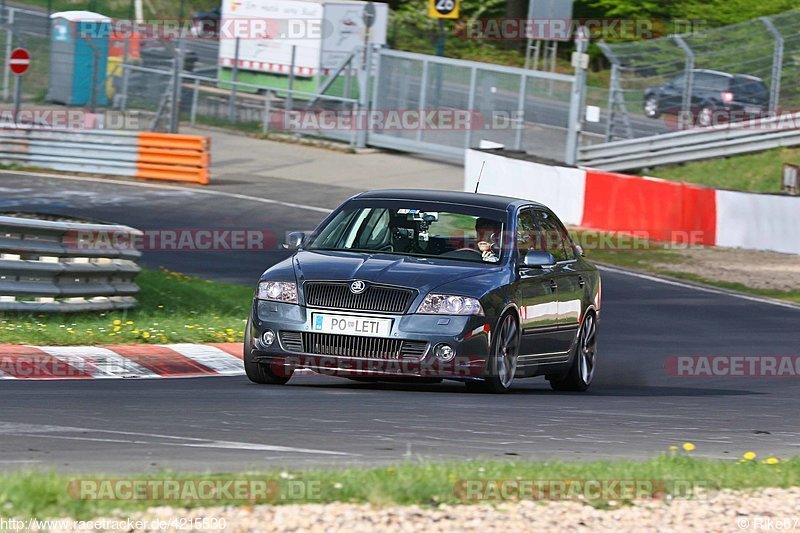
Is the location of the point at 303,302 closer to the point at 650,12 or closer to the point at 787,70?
the point at 787,70

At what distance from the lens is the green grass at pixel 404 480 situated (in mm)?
5609

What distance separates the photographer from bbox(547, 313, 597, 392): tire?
11727 mm

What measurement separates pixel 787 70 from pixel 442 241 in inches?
769

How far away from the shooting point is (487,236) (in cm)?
1066

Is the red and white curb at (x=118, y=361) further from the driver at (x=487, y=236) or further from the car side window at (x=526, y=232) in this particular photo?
the car side window at (x=526, y=232)

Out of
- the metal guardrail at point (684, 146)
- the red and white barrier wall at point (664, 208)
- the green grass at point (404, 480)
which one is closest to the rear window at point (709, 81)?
the metal guardrail at point (684, 146)

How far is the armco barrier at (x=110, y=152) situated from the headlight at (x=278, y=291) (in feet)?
59.9

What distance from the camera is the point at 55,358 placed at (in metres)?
10.7

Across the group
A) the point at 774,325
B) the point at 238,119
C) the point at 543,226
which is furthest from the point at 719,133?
the point at 543,226

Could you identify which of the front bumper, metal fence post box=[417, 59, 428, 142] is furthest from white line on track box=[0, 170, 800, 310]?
the front bumper

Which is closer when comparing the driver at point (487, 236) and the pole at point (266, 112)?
the driver at point (487, 236)

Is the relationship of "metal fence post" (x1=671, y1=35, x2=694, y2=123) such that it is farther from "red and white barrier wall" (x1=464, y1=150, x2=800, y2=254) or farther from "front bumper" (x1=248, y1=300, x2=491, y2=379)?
"front bumper" (x1=248, y1=300, x2=491, y2=379)

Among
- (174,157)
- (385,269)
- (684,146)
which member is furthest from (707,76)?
(385,269)

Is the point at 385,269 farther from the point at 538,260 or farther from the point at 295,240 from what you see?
the point at 538,260
